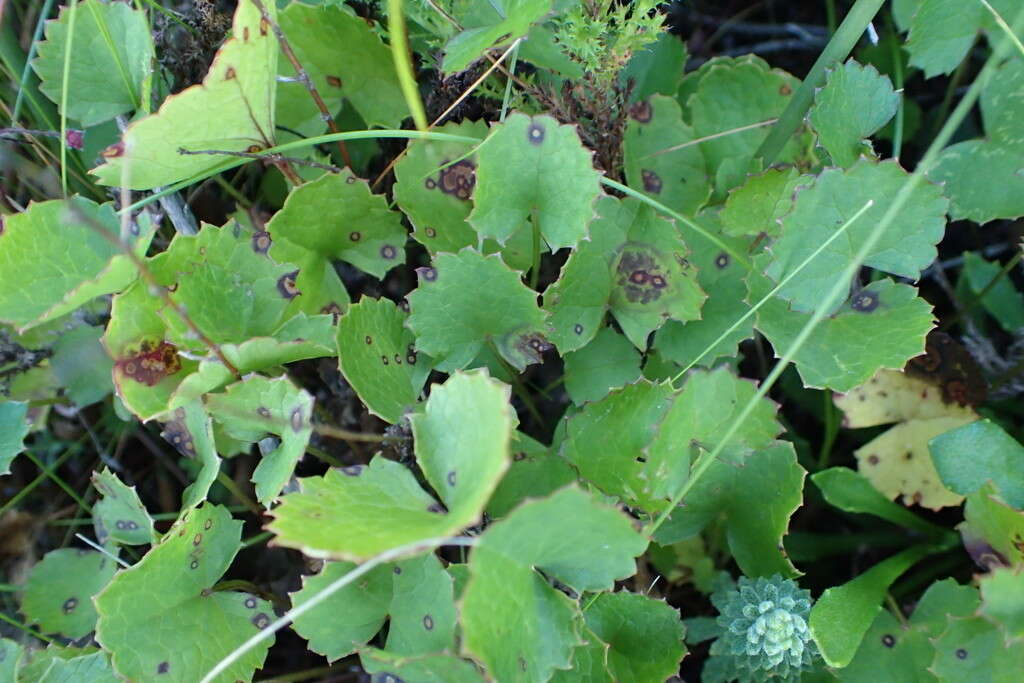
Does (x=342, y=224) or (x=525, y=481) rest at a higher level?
(x=342, y=224)

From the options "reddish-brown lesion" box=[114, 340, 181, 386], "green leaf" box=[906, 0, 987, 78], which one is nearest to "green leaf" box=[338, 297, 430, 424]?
"reddish-brown lesion" box=[114, 340, 181, 386]

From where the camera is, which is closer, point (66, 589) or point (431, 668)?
point (431, 668)

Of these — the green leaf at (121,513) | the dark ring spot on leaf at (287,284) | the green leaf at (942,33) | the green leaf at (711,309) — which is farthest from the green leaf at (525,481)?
the green leaf at (942,33)

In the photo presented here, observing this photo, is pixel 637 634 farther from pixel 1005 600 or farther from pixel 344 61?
pixel 344 61

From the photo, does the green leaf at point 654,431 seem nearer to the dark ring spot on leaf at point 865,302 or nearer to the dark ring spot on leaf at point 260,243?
the dark ring spot on leaf at point 865,302

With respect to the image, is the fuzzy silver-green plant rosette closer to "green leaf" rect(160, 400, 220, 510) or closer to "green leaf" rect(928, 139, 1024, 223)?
"green leaf" rect(928, 139, 1024, 223)

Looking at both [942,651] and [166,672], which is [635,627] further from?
[166,672]

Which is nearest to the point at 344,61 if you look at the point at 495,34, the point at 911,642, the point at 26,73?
the point at 495,34
